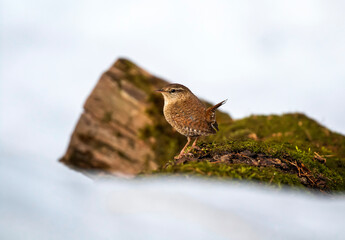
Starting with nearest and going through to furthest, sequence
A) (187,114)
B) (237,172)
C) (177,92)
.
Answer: (237,172), (187,114), (177,92)

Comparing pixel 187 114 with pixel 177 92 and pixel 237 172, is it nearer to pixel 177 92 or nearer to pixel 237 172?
pixel 177 92

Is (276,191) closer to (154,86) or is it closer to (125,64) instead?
(154,86)

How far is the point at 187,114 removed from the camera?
5766 mm

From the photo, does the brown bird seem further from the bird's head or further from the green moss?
the green moss

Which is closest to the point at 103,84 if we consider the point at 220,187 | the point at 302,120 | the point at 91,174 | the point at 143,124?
the point at 143,124

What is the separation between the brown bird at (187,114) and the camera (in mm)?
5676

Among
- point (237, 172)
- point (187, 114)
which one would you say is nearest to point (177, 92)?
point (187, 114)

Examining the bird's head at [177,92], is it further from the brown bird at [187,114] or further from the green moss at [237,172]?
the green moss at [237,172]

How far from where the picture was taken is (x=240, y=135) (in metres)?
8.64

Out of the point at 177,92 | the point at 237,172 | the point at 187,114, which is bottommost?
the point at 237,172

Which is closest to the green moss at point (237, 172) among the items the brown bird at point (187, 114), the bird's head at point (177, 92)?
the brown bird at point (187, 114)

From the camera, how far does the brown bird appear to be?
5.68m

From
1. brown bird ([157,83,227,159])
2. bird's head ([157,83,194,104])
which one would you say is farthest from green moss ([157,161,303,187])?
bird's head ([157,83,194,104])

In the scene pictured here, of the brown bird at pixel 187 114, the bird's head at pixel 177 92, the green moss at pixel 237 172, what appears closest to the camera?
the green moss at pixel 237 172
